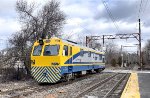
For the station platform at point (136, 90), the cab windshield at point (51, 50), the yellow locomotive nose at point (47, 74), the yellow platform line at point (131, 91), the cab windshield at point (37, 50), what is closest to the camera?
the yellow platform line at point (131, 91)

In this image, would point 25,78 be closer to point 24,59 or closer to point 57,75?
point 24,59

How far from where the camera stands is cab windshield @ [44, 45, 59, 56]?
909 inches

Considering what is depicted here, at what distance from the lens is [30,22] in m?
34.2

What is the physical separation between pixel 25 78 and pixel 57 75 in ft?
23.3

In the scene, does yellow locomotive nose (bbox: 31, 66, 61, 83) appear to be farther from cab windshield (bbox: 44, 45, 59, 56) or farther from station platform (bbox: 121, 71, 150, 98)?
station platform (bbox: 121, 71, 150, 98)

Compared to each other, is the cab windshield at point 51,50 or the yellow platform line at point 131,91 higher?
the cab windshield at point 51,50

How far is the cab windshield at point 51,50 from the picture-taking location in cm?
2309

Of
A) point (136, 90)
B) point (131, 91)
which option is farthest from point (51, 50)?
point (131, 91)

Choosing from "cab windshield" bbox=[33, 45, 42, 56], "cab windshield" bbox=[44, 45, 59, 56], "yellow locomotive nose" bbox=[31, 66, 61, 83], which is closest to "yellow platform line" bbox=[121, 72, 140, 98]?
"yellow locomotive nose" bbox=[31, 66, 61, 83]

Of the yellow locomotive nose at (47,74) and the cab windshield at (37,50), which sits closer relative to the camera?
the yellow locomotive nose at (47,74)

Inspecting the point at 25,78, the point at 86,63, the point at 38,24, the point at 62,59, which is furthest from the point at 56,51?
the point at 38,24

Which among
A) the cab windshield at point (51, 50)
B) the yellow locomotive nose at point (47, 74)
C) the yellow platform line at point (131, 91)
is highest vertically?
the cab windshield at point (51, 50)

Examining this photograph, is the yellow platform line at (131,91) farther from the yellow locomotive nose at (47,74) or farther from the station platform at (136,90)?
the yellow locomotive nose at (47,74)

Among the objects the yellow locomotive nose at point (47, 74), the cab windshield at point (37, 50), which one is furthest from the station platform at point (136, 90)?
the cab windshield at point (37, 50)
